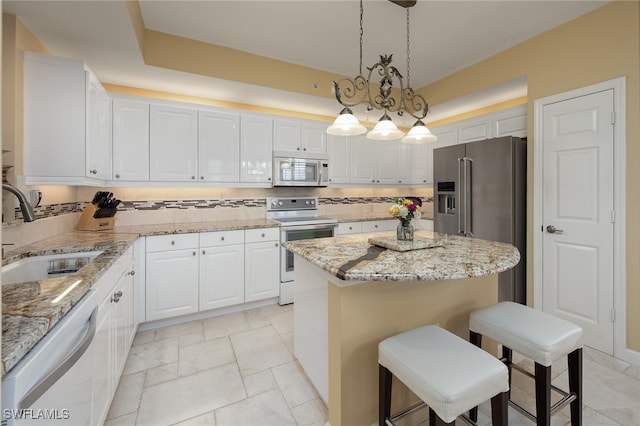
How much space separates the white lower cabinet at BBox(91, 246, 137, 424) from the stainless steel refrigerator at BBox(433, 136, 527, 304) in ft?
10.4

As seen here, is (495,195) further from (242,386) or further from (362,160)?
(242,386)

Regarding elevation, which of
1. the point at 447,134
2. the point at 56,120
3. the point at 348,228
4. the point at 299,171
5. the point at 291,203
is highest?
the point at 447,134

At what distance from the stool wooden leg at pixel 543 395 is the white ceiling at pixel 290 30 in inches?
99.8

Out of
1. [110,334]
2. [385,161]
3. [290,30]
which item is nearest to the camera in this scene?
[110,334]

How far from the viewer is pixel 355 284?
5.38 ft

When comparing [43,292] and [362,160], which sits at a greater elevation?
[362,160]

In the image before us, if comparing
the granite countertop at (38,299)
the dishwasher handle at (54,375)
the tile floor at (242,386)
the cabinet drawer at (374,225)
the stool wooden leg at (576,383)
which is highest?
the cabinet drawer at (374,225)

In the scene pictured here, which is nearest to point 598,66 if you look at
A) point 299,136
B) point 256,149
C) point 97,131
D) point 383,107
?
point 383,107

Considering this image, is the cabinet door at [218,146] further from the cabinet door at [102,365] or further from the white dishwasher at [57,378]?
the white dishwasher at [57,378]

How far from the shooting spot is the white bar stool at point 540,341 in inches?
58.8

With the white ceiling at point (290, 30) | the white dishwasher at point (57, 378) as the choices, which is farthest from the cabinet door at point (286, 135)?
the white dishwasher at point (57, 378)

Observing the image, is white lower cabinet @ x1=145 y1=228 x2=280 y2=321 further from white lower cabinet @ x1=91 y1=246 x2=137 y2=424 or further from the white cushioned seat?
the white cushioned seat

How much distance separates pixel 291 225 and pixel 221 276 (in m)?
0.92

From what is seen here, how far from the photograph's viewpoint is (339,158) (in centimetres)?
431
